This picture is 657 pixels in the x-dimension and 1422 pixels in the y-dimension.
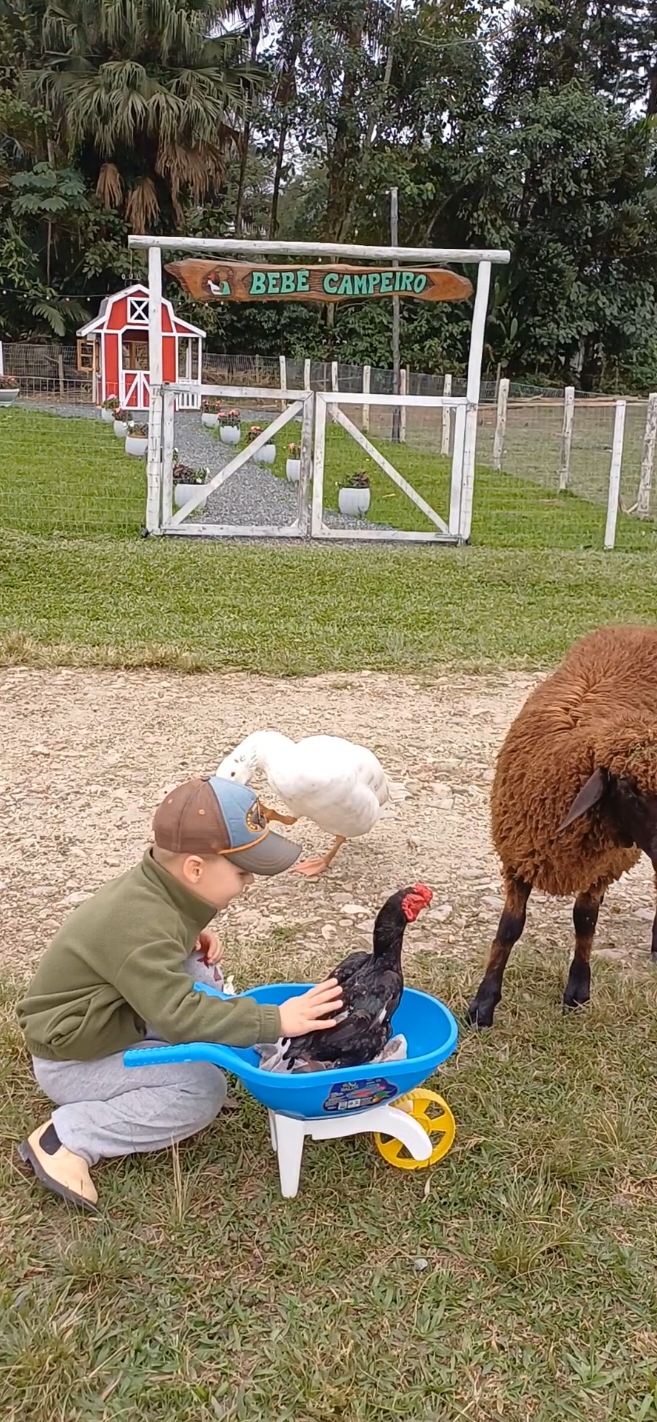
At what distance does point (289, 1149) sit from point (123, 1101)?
0.37 metres

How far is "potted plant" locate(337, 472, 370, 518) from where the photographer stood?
12.5 meters

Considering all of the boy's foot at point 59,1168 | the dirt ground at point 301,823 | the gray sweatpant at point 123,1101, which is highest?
the gray sweatpant at point 123,1101

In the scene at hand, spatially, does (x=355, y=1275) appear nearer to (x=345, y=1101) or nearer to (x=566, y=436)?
(x=345, y=1101)

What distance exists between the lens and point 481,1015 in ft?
9.66

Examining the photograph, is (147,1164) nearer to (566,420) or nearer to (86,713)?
(86,713)

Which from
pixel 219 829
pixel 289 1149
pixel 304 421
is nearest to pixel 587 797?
pixel 219 829

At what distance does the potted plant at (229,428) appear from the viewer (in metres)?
17.3

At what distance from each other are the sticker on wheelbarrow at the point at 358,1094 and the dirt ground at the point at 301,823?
1.00 meters

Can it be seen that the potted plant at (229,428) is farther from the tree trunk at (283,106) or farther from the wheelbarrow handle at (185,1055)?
the tree trunk at (283,106)

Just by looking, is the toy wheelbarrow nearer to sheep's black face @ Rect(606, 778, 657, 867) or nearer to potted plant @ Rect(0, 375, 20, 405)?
sheep's black face @ Rect(606, 778, 657, 867)

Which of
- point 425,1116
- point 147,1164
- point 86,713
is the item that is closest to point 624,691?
point 425,1116

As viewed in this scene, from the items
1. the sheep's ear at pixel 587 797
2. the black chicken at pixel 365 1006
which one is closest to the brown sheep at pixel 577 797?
the sheep's ear at pixel 587 797

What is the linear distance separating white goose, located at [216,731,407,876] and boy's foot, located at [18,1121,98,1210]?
4.74ft

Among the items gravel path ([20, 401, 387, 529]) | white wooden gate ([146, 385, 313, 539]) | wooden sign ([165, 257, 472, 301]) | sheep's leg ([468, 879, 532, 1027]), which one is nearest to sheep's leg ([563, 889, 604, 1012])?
sheep's leg ([468, 879, 532, 1027])
